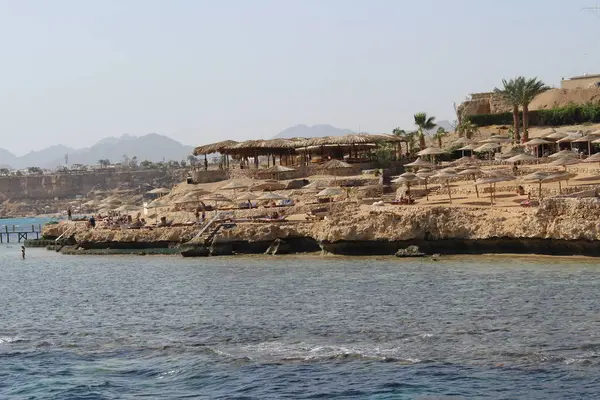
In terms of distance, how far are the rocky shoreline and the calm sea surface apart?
142 cm

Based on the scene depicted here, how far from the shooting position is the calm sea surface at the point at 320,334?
20.0 meters

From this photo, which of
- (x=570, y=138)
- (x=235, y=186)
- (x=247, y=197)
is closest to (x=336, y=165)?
(x=235, y=186)

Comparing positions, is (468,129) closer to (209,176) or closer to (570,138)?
(570,138)

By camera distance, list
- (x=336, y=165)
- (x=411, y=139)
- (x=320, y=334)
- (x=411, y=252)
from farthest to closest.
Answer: (x=411, y=139) < (x=336, y=165) < (x=411, y=252) < (x=320, y=334)

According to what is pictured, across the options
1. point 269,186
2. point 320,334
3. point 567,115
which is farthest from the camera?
point 567,115

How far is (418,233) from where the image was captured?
43.1 metres

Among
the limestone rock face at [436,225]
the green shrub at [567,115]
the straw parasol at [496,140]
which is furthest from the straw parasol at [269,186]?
the green shrub at [567,115]

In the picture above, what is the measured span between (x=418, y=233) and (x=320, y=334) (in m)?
18.5

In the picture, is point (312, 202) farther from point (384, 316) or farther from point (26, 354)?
point (26, 354)

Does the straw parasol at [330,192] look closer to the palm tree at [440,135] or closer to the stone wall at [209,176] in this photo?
the stone wall at [209,176]

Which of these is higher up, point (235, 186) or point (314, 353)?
point (235, 186)

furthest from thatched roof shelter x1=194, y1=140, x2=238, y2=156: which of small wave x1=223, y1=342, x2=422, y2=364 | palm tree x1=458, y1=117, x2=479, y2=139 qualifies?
small wave x1=223, y1=342, x2=422, y2=364

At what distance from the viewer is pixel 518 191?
48.8m

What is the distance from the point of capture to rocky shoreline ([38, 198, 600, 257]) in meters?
38.5
